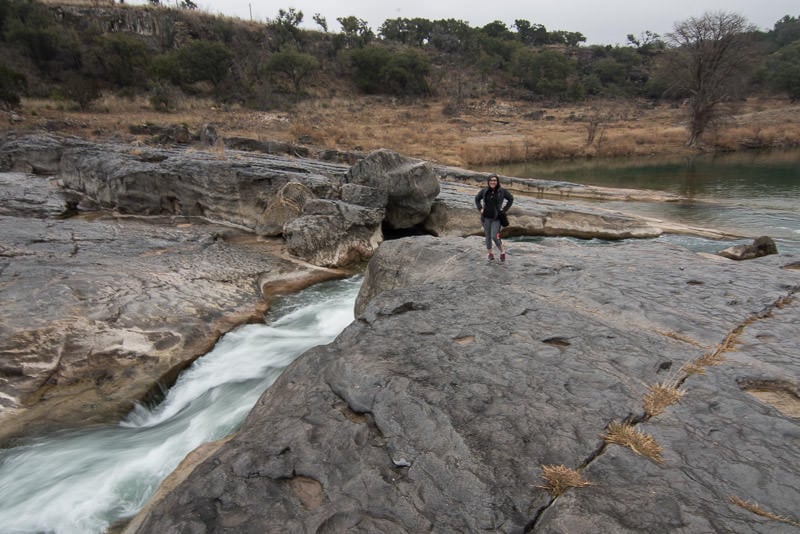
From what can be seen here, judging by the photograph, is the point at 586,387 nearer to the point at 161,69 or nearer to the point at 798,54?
the point at 161,69

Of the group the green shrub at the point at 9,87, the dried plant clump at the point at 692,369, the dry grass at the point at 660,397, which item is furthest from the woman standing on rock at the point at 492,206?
the green shrub at the point at 9,87

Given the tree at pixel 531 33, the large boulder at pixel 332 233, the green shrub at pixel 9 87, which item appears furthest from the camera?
the tree at pixel 531 33

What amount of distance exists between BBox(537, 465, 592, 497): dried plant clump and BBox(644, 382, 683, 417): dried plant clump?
41.7 inches

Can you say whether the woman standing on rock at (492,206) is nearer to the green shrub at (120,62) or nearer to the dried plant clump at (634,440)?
the dried plant clump at (634,440)

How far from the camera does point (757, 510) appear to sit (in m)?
2.75

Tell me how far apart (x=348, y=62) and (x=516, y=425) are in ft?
193

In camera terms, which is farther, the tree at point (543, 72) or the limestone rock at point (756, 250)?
the tree at point (543, 72)

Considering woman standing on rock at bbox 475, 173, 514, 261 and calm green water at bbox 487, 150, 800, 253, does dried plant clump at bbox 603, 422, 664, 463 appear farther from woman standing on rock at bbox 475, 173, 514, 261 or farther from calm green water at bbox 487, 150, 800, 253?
calm green water at bbox 487, 150, 800, 253

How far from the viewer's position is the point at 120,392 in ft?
21.1

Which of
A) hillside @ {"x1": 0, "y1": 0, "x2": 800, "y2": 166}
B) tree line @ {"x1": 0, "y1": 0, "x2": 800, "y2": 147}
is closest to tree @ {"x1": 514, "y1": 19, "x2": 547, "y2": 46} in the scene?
tree line @ {"x1": 0, "y1": 0, "x2": 800, "y2": 147}

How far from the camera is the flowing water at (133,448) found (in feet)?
15.6

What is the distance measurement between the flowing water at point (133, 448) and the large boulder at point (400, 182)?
22.8 feet

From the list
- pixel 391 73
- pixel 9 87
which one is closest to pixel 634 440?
pixel 9 87

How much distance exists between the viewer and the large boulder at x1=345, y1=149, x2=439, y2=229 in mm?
14062
